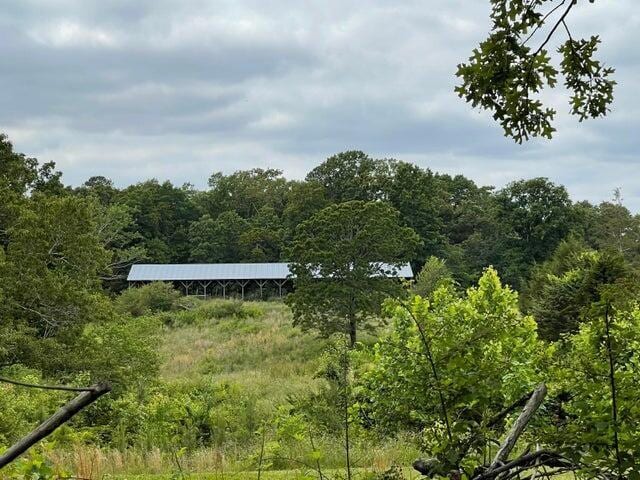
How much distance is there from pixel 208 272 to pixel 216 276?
3.40 ft

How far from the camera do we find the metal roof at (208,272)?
4494cm

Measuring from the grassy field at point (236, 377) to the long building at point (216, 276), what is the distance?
19.1 ft

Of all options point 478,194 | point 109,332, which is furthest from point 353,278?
point 478,194

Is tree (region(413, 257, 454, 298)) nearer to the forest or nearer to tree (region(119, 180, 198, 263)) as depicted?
the forest

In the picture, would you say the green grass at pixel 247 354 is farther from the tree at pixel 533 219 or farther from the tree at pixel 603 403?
the tree at pixel 533 219

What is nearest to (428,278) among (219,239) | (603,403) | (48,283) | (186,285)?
(186,285)

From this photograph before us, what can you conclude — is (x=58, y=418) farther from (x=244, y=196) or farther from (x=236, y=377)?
(x=244, y=196)

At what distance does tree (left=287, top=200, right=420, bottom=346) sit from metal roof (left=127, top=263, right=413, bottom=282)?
18.7 m

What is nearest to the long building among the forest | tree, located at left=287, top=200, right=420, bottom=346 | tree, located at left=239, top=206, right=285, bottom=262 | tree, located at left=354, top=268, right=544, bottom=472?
the forest

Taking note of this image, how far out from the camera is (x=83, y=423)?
11266 millimetres

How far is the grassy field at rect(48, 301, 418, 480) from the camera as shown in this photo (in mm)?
6270

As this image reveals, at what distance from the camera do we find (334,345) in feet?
13.8

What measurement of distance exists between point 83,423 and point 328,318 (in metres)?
14.5

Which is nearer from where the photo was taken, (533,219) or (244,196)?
(533,219)
